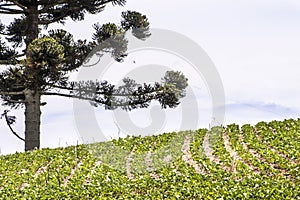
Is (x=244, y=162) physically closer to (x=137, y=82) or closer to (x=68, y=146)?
(x=68, y=146)

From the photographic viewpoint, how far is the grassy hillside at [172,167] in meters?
10.8

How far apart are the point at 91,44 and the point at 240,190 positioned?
1692cm

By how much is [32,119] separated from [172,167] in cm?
1184

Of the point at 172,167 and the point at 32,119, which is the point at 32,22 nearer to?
the point at 32,119

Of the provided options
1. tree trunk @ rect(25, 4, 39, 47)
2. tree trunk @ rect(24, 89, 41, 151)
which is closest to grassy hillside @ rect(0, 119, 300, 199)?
tree trunk @ rect(24, 89, 41, 151)

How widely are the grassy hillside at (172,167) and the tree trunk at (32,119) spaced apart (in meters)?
3.94

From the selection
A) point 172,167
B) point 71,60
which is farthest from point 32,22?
point 172,167

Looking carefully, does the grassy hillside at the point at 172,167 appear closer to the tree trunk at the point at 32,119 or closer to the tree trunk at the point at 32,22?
the tree trunk at the point at 32,119

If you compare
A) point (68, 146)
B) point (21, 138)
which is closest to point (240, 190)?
point (68, 146)

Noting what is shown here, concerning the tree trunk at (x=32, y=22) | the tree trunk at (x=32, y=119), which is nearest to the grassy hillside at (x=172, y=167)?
the tree trunk at (x=32, y=119)

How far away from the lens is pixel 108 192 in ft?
36.3

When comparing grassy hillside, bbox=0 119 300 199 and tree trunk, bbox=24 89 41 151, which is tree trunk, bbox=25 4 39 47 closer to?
tree trunk, bbox=24 89 41 151

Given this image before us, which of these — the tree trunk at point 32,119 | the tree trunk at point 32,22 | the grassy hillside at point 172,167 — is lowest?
the grassy hillside at point 172,167

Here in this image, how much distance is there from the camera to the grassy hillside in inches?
427
